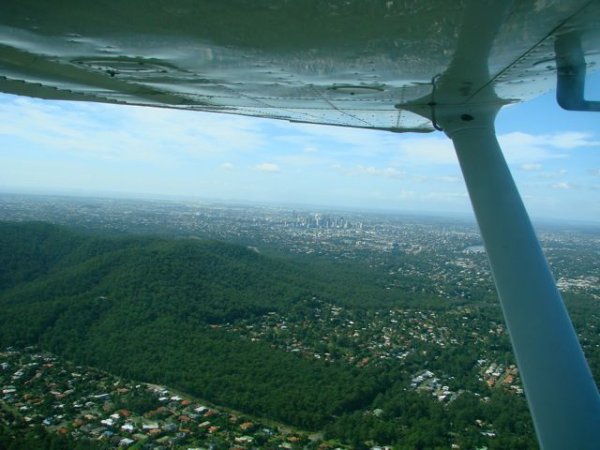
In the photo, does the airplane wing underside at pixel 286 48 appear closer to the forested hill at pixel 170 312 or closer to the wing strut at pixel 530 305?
the wing strut at pixel 530 305

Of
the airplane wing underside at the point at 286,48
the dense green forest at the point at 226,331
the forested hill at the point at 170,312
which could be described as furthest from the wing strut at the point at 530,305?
the forested hill at the point at 170,312

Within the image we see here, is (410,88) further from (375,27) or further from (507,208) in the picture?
(375,27)

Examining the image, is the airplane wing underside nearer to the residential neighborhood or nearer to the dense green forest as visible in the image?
the residential neighborhood

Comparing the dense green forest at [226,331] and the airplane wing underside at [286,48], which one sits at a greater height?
the airplane wing underside at [286,48]

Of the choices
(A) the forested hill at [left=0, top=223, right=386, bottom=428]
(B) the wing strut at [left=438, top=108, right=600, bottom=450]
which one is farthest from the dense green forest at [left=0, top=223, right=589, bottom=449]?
(B) the wing strut at [left=438, top=108, right=600, bottom=450]

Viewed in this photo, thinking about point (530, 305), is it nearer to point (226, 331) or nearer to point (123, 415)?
point (123, 415)
